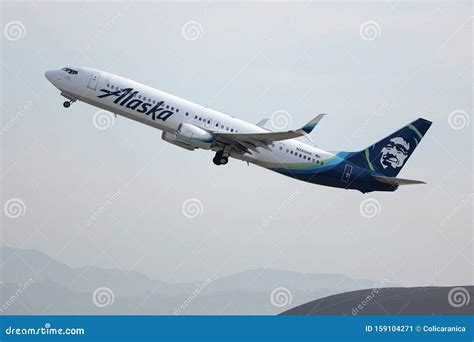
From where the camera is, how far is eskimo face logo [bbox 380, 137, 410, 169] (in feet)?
200

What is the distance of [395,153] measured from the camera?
61.7m

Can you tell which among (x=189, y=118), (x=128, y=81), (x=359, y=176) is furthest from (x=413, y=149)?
(x=128, y=81)

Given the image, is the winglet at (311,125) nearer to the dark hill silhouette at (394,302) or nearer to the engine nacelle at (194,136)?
the engine nacelle at (194,136)

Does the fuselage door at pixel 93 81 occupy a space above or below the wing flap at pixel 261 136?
below

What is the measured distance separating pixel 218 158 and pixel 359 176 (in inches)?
442

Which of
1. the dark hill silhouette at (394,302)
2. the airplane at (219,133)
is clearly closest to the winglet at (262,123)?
the airplane at (219,133)

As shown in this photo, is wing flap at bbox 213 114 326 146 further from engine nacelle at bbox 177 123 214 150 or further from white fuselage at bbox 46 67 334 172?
white fuselage at bbox 46 67 334 172

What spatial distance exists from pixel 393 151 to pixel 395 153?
22 cm

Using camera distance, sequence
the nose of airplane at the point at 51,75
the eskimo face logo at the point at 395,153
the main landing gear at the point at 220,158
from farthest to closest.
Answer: the eskimo face logo at the point at 395,153, the main landing gear at the point at 220,158, the nose of airplane at the point at 51,75

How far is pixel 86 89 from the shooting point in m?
52.5

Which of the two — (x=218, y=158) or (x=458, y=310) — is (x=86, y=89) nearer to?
(x=218, y=158)

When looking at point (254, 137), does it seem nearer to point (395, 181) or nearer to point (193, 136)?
point (193, 136)

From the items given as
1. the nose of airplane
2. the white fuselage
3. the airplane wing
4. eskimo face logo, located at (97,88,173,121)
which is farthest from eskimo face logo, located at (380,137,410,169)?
the nose of airplane

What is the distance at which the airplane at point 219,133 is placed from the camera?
172ft
